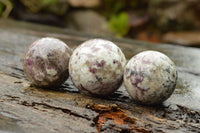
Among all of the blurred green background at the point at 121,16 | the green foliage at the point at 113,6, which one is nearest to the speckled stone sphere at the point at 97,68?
the blurred green background at the point at 121,16

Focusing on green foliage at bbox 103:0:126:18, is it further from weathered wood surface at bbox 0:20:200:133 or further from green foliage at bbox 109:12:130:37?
weathered wood surface at bbox 0:20:200:133

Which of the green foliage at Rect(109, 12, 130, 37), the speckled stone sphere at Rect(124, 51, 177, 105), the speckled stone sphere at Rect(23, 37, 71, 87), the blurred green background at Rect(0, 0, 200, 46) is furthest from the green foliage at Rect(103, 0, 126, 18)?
the speckled stone sphere at Rect(124, 51, 177, 105)

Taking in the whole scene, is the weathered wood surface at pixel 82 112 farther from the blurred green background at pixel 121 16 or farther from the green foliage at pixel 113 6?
the green foliage at pixel 113 6

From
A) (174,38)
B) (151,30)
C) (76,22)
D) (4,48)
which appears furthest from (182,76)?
(76,22)

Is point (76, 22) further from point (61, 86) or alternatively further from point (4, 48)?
point (61, 86)

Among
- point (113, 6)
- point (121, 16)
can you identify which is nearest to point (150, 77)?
point (121, 16)
